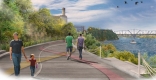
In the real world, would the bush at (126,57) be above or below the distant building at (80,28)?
below

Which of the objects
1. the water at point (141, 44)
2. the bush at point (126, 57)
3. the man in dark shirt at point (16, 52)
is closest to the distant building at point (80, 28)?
the water at point (141, 44)

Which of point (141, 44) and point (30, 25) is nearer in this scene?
point (30, 25)

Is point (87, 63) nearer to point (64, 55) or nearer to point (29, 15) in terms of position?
point (64, 55)

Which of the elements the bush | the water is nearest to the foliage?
the water

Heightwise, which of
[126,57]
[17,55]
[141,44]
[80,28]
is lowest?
[126,57]

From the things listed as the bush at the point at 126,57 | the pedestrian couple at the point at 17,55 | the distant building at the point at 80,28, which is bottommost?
the bush at the point at 126,57

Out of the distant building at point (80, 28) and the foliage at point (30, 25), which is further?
the foliage at point (30, 25)

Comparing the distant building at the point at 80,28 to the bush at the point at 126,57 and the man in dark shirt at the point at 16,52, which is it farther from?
the bush at the point at 126,57

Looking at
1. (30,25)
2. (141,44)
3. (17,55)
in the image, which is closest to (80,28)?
(30,25)

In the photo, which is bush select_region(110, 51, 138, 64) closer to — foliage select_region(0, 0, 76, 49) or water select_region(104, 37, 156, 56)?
water select_region(104, 37, 156, 56)

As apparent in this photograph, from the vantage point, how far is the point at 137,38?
9445 millimetres

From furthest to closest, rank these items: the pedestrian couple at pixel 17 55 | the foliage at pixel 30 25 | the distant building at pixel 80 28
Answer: the pedestrian couple at pixel 17 55 → the foliage at pixel 30 25 → the distant building at pixel 80 28

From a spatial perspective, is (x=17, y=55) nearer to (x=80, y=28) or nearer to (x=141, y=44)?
(x=80, y=28)

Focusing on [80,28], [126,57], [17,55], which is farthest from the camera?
[126,57]
